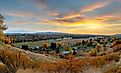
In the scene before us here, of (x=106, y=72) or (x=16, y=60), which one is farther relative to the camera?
(x=16, y=60)

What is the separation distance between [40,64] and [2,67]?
2.35m

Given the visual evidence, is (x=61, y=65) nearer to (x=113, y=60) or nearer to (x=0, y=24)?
(x=113, y=60)

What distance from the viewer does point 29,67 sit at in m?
16.9

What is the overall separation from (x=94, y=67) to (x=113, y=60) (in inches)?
90.7

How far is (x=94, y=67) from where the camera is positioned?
55.9 ft

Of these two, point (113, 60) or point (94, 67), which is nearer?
point (94, 67)

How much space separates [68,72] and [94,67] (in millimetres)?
1740

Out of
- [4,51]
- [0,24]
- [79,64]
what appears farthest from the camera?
[0,24]

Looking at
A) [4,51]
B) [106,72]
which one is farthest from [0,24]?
[106,72]

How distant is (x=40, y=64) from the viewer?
680 inches

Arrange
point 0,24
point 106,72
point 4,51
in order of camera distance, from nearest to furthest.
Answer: point 106,72
point 4,51
point 0,24

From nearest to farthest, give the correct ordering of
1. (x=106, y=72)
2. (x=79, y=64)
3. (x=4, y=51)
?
(x=106, y=72) → (x=79, y=64) → (x=4, y=51)

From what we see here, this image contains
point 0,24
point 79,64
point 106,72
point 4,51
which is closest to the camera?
point 106,72

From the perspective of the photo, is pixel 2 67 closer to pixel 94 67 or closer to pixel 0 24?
pixel 94 67
